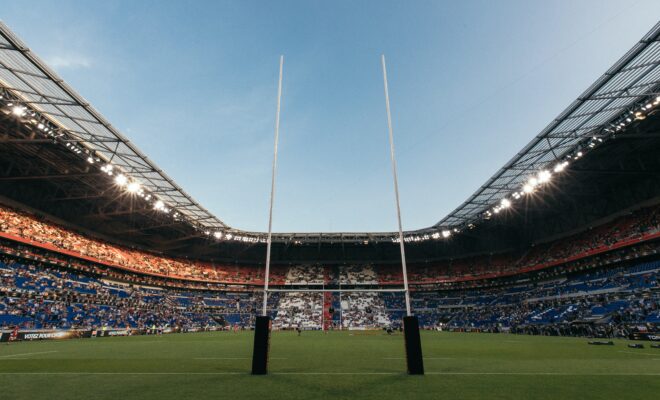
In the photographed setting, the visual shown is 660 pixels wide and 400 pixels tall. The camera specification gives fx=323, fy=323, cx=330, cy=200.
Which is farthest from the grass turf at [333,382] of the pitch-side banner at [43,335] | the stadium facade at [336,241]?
the pitch-side banner at [43,335]

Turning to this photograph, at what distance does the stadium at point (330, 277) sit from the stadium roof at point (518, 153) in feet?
0.48

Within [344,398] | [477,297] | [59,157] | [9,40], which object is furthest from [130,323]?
[477,297]

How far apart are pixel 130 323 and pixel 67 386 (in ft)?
130

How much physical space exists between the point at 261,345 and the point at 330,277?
189 ft

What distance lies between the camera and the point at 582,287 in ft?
126

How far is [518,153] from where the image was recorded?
28797mm

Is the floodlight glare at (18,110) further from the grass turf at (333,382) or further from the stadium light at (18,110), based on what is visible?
the grass turf at (333,382)

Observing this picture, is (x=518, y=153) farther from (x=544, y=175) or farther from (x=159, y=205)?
(x=159, y=205)

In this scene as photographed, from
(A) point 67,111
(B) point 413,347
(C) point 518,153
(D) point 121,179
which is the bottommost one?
(B) point 413,347

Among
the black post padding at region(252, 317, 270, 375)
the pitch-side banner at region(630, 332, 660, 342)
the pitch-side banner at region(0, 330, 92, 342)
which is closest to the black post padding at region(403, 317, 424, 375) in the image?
the black post padding at region(252, 317, 270, 375)

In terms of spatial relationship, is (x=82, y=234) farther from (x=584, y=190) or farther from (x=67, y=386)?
(x=584, y=190)

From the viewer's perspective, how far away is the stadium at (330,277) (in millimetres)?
8711

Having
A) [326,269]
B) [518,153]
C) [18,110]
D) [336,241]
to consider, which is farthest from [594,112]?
[326,269]

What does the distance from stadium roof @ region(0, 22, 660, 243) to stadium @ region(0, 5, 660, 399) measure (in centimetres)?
15
